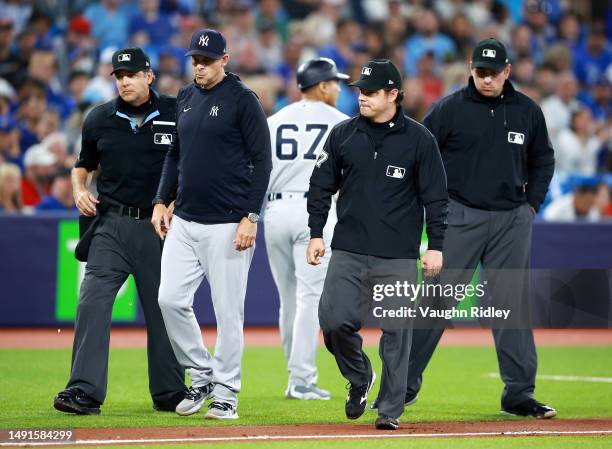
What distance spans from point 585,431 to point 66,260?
7897 millimetres

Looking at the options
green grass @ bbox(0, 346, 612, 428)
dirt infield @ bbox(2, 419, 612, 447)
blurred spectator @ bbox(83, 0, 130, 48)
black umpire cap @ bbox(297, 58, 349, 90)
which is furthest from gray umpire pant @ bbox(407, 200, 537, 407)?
blurred spectator @ bbox(83, 0, 130, 48)

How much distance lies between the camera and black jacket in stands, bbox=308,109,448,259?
7348 mm

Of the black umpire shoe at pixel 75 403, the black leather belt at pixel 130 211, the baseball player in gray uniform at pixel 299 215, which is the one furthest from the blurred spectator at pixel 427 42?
the black umpire shoe at pixel 75 403

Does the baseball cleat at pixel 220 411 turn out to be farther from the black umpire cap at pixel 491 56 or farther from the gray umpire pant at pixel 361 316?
the black umpire cap at pixel 491 56

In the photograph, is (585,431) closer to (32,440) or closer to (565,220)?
(32,440)

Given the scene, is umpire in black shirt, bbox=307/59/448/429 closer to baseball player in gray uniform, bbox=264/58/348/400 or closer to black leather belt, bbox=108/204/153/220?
black leather belt, bbox=108/204/153/220

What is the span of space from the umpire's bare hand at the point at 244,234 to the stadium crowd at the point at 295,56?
6.95m

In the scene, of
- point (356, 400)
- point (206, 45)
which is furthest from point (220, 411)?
point (206, 45)

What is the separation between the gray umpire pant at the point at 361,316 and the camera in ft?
24.0

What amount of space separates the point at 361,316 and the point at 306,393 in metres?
1.93

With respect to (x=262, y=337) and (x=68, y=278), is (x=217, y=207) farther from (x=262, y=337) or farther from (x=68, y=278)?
(x=68, y=278)

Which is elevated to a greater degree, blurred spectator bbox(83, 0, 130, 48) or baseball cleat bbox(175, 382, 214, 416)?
blurred spectator bbox(83, 0, 130, 48)

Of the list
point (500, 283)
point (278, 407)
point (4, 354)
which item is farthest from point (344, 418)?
point (4, 354)

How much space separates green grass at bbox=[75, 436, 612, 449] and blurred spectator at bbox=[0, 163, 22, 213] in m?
7.97
